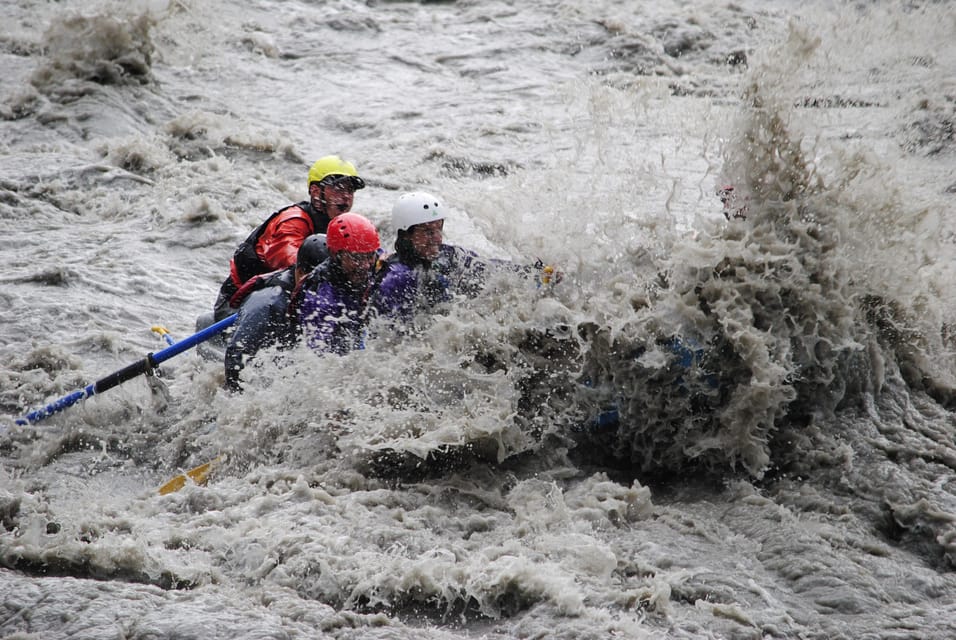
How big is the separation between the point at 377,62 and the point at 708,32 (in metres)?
4.35

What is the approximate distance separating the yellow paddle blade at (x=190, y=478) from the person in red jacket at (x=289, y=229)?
4.62 feet

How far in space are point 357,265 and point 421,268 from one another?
37 cm

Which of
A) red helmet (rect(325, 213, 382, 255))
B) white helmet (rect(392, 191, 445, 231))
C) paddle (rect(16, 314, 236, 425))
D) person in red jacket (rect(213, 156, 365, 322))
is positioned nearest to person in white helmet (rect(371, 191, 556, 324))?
white helmet (rect(392, 191, 445, 231))

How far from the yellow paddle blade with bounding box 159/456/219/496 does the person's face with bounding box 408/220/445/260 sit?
1.59m

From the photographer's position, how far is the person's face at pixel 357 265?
5.11m

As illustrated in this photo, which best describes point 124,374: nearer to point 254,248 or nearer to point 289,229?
point 254,248

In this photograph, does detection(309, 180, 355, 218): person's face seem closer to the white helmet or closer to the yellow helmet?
the yellow helmet

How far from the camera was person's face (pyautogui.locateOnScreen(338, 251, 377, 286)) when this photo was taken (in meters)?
5.11

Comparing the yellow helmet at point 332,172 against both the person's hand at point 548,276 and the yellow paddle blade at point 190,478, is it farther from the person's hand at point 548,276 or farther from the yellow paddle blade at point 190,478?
the yellow paddle blade at point 190,478

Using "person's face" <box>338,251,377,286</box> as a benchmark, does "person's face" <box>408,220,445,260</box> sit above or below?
above

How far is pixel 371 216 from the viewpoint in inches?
338

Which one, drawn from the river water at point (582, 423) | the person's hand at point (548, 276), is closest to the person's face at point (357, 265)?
the river water at point (582, 423)

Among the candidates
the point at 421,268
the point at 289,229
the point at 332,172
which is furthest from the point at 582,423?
the point at 332,172

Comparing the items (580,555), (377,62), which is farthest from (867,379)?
(377,62)
